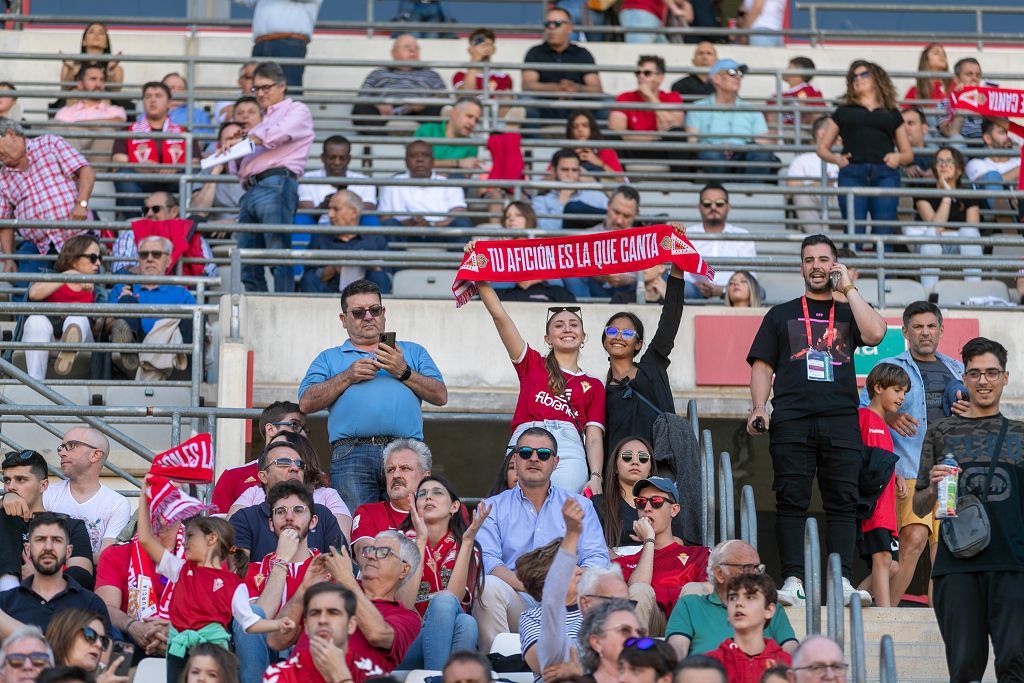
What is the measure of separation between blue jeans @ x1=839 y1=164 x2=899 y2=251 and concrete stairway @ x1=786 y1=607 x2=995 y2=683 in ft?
16.8

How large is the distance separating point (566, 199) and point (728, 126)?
274cm

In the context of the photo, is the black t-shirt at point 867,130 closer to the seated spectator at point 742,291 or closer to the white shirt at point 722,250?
the white shirt at point 722,250

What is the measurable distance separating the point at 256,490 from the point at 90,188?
191 inches

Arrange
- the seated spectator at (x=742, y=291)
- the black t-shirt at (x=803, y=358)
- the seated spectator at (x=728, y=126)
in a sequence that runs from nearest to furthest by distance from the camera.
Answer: the black t-shirt at (x=803, y=358) < the seated spectator at (x=742, y=291) < the seated spectator at (x=728, y=126)

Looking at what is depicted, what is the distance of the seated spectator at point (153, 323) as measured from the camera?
42.6ft

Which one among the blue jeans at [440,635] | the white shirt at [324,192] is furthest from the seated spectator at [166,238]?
the blue jeans at [440,635]

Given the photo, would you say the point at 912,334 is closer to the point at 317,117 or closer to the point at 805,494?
the point at 805,494

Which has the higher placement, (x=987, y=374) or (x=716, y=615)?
(x=987, y=374)

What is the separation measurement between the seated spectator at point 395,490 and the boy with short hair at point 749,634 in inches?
74.1

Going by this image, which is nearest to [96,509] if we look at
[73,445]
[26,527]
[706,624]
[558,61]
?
[73,445]

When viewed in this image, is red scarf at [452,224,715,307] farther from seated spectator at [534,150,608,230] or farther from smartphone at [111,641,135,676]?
smartphone at [111,641,135,676]

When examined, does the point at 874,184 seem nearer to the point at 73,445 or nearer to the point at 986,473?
the point at 986,473

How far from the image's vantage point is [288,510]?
9000 mm

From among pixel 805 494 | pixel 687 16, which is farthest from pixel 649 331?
pixel 687 16
